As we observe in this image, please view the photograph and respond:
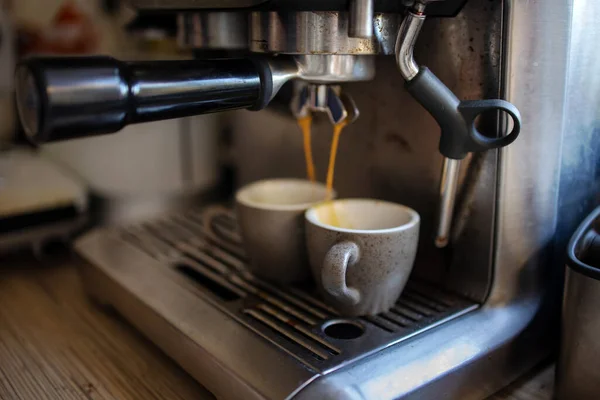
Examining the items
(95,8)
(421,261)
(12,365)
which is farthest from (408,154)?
(95,8)

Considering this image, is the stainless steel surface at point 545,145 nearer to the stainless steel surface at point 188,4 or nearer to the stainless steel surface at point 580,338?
the stainless steel surface at point 580,338

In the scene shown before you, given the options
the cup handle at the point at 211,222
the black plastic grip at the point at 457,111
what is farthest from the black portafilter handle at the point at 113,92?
the cup handle at the point at 211,222

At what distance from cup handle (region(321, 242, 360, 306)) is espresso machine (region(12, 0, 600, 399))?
1.3 inches

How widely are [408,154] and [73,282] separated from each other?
1.16 ft

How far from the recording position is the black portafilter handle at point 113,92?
27cm

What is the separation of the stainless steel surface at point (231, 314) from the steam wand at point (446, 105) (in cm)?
12

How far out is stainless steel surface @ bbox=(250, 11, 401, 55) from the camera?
36cm

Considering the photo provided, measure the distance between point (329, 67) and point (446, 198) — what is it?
12 centimetres

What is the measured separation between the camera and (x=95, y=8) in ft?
2.63

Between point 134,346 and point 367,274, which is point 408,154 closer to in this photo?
point 367,274

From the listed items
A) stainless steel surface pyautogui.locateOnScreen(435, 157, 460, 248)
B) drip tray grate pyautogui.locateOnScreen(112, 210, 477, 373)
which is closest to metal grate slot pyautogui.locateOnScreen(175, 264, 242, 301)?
drip tray grate pyautogui.locateOnScreen(112, 210, 477, 373)

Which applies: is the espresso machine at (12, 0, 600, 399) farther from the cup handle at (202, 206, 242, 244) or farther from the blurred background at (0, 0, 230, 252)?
the blurred background at (0, 0, 230, 252)

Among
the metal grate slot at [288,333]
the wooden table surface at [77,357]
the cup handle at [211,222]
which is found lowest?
the wooden table surface at [77,357]

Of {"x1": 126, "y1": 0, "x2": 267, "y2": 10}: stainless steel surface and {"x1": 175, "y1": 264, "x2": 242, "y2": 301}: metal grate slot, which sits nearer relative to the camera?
{"x1": 126, "y1": 0, "x2": 267, "y2": 10}: stainless steel surface
